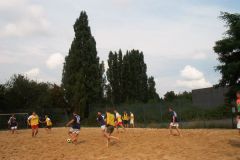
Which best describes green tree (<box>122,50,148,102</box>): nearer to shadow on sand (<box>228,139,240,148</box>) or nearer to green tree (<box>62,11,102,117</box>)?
green tree (<box>62,11,102,117</box>)

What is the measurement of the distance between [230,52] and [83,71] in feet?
89.2

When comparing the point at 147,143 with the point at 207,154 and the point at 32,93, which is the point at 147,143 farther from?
the point at 32,93

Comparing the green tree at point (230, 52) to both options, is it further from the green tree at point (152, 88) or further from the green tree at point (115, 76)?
the green tree at point (152, 88)

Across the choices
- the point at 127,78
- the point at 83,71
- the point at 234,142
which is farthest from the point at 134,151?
the point at 127,78

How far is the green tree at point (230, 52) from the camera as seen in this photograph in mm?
29938

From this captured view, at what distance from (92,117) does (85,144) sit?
101 ft

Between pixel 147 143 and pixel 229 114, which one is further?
pixel 229 114

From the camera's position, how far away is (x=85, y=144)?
21.7 metres

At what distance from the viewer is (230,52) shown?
3089 cm

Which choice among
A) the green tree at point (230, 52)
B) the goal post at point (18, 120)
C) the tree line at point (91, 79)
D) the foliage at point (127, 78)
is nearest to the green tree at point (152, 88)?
the tree line at point (91, 79)

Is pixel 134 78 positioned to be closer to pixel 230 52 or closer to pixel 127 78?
pixel 127 78

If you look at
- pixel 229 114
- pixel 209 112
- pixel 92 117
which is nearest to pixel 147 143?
pixel 229 114

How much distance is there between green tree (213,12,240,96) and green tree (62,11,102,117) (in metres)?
26.0

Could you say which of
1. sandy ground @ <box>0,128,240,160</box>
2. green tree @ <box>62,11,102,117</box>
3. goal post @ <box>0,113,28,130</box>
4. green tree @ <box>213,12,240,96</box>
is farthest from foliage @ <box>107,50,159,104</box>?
sandy ground @ <box>0,128,240,160</box>
